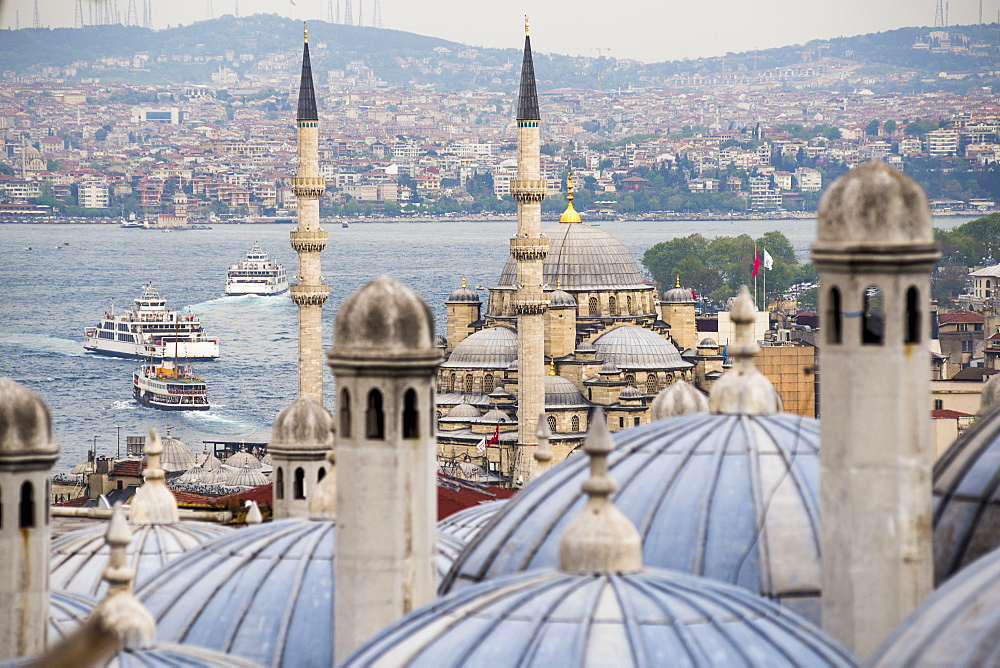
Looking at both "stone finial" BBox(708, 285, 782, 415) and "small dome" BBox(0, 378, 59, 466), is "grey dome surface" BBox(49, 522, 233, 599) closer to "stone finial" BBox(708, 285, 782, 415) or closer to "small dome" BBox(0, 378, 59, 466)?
"stone finial" BBox(708, 285, 782, 415)

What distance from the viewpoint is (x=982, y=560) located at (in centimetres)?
1096

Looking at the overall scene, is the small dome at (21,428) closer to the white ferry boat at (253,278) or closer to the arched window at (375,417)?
the arched window at (375,417)

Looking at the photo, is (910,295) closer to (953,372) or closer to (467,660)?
(467,660)

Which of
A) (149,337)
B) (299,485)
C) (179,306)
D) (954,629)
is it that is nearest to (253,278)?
(179,306)

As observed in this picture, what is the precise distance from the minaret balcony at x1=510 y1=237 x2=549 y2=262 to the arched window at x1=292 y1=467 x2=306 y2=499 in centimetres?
2625

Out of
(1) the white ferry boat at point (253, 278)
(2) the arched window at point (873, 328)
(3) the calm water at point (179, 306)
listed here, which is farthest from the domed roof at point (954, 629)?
(1) the white ferry boat at point (253, 278)

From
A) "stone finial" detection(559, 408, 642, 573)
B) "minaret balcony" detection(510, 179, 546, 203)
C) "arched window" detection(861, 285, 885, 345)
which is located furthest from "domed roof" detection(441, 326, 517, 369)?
"stone finial" detection(559, 408, 642, 573)

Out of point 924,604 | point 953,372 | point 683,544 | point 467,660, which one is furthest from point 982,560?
point 953,372

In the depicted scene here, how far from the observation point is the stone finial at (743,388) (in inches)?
651

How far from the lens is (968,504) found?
13.9 m

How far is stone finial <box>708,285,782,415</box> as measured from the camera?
16.5m

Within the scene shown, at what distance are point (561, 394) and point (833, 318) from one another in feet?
151

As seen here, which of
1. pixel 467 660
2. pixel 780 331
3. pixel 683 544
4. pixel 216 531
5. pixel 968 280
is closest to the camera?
pixel 467 660

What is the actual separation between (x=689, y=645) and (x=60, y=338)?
122m
